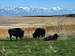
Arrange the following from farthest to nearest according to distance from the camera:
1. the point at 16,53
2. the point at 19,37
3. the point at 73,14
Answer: the point at 73,14 → the point at 19,37 → the point at 16,53

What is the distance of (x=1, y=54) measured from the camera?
1305 centimetres

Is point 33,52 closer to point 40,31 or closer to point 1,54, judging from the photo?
point 1,54

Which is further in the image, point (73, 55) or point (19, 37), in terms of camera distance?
point (19, 37)

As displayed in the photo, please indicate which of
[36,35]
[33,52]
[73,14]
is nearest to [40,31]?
[36,35]

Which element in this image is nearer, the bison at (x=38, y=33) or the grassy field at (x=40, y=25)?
the bison at (x=38, y=33)

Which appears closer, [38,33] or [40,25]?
[38,33]

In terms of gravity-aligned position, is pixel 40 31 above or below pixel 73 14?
above

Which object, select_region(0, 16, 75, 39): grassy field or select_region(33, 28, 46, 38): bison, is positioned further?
select_region(0, 16, 75, 39): grassy field

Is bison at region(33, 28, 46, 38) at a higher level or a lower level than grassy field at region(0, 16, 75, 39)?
higher

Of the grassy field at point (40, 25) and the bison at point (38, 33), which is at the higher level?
the bison at point (38, 33)

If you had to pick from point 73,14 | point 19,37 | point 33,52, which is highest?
point 33,52

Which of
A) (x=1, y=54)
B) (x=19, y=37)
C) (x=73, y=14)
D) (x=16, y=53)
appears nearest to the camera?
(x=1, y=54)

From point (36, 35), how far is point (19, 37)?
1416 millimetres

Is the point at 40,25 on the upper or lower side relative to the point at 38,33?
lower
